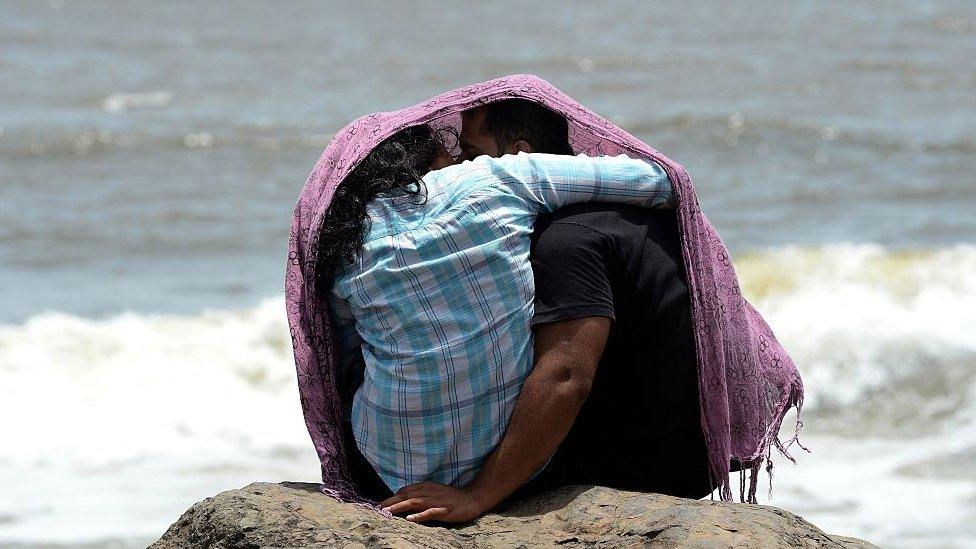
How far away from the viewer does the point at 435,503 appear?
223 cm

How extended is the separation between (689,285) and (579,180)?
260 mm

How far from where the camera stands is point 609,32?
16719mm

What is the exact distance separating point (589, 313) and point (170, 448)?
4.25 meters

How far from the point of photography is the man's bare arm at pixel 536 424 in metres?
2.20

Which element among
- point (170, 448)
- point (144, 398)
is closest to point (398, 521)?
point (170, 448)

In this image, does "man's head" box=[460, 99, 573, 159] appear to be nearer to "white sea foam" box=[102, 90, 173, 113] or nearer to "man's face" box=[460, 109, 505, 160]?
"man's face" box=[460, 109, 505, 160]

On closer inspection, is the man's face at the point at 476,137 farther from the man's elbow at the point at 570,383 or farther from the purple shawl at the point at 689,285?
the man's elbow at the point at 570,383

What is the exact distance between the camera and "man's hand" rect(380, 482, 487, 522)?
221 centimetres

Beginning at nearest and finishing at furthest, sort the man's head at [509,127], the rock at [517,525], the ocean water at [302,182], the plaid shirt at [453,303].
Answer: the rock at [517,525] → the plaid shirt at [453,303] → the man's head at [509,127] → the ocean water at [302,182]

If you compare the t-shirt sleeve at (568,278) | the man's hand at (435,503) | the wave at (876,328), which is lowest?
the man's hand at (435,503)

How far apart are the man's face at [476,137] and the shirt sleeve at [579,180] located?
180 mm

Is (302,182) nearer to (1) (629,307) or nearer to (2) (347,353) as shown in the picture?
(2) (347,353)

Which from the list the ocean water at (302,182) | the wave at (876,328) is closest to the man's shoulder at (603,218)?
the ocean water at (302,182)

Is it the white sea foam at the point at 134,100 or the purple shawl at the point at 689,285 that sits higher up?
the white sea foam at the point at 134,100
